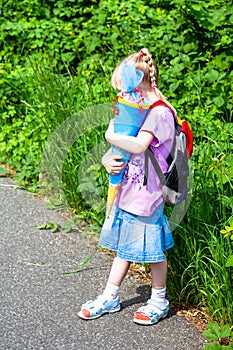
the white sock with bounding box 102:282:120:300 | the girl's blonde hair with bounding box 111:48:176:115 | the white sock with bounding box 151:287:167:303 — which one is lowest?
the white sock with bounding box 102:282:120:300

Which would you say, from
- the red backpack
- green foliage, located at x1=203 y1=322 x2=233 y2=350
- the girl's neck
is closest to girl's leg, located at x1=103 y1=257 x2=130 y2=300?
the red backpack

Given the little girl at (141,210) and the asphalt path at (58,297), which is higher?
the little girl at (141,210)

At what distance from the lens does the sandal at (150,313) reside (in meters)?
3.89

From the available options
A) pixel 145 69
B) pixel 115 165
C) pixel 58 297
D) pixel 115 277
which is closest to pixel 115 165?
pixel 115 165

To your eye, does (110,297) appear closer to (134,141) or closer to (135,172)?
(135,172)

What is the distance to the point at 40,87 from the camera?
5.88m

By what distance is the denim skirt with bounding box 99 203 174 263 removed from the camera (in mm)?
3826

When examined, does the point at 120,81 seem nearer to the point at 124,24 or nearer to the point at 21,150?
the point at 21,150

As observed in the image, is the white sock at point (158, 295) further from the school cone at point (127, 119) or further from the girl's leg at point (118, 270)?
the school cone at point (127, 119)

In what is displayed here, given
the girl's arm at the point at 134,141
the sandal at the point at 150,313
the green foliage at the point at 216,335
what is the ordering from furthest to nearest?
1. the sandal at the point at 150,313
2. the girl's arm at the point at 134,141
3. the green foliage at the point at 216,335

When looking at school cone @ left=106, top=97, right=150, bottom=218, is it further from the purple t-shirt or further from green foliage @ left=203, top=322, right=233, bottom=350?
green foliage @ left=203, top=322, right=233, bottom=350

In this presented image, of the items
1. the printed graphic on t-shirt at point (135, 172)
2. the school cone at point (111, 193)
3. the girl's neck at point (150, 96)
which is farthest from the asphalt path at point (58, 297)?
the girl's neck at point (150, 96)

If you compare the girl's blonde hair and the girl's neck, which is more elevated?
the girl's blonde hair

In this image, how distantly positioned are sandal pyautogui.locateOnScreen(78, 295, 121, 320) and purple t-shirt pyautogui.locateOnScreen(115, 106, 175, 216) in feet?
1.78
